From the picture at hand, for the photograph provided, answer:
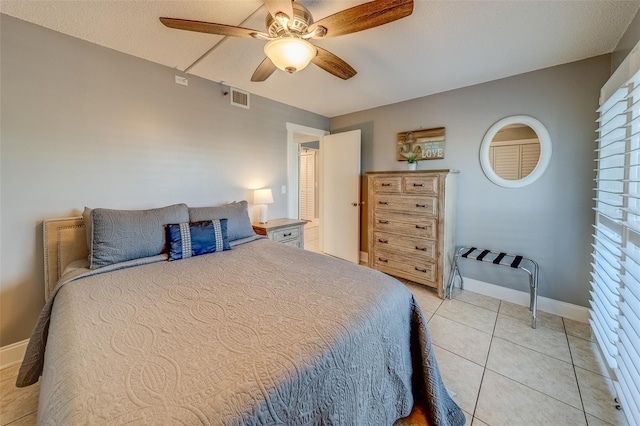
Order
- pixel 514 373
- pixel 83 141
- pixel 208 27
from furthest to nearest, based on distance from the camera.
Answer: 1. pixel 83 141
2. pixel 514 373
3. pixel 208 27

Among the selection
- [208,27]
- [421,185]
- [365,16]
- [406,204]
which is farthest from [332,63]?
[406,204]

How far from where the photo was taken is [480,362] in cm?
184

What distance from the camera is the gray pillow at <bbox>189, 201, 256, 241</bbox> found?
2332 millimetres

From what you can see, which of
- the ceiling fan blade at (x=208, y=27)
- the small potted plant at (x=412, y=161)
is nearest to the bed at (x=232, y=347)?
the ceiling fan blade at (x=208, y=27)

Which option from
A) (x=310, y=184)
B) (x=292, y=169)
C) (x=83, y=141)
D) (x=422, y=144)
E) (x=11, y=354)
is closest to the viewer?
(x=11, y=354)

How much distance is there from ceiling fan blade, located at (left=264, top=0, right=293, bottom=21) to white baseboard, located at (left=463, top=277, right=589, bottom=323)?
3182 mm

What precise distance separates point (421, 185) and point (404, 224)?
512 mm

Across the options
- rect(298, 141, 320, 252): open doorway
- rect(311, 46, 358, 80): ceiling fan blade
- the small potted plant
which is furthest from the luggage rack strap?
rect(298, 141, 320, 252): open doorway

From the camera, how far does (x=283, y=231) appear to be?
3.12m

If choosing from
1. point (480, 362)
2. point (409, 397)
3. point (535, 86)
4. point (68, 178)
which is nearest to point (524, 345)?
point (480, 362)

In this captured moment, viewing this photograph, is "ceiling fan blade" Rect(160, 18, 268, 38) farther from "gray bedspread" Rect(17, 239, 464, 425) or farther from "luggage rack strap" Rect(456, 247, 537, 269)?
"luggage rack strap" Rect(456, 247, 537, 269)

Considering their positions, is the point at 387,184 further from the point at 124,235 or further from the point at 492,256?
the point at 124,235

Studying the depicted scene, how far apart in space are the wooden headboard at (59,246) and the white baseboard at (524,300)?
Result: 3881 mm

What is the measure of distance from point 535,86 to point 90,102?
4.09 metres
